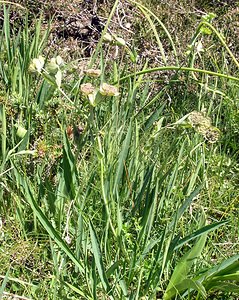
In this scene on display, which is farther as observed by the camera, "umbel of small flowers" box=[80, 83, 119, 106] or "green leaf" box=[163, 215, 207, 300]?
"green leaf" box=[163, 215, 207, 300]

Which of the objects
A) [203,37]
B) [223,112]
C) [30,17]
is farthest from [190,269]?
[30,17]

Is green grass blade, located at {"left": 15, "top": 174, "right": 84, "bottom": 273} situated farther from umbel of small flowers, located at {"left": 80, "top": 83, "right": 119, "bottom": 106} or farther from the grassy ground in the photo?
umbel of small flowers, located at {"left": 80, "top": 83, "right": 119, "bottom": 106}

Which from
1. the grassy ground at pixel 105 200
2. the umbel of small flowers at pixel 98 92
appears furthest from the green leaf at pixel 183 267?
the umbel of small flowers at pixel 98 92

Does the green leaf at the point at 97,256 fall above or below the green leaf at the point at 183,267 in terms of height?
above

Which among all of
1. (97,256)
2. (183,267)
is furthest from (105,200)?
(183,267)

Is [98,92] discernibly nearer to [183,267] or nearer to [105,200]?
[105,200]

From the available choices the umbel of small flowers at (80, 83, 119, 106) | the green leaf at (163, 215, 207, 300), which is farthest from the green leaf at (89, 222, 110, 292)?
the umbel of small flowers at (80, 83, 119, 106)

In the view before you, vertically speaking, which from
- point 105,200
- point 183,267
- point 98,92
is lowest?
point 183,267

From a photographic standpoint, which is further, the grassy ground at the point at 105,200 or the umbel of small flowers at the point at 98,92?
the grassy ground at the point at 105,200

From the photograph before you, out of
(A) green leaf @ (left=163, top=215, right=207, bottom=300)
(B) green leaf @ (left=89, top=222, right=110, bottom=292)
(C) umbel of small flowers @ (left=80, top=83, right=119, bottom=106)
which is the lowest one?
(A) green leaf @ (left=163, top=215, right=207, bottom=300)

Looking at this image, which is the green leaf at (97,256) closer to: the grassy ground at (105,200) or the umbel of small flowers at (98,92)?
the grassy ground at (105,200)

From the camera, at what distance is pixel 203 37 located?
9.31 ft

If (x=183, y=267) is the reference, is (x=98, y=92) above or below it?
above

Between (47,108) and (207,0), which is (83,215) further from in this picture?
(207,0)
